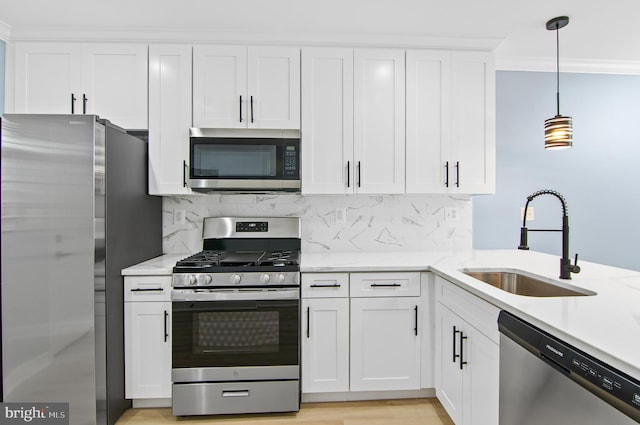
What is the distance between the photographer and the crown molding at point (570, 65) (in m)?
2.91

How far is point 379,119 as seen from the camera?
2.53 metres

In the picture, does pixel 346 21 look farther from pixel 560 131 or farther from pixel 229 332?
pixel 229 332

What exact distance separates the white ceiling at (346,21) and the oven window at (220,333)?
1789mm

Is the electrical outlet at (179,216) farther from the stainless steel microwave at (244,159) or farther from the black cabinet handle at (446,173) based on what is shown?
the black cabinet handle at (446,173)

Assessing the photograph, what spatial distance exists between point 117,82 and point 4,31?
766mm

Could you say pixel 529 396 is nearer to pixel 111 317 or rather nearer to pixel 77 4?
pixel 111 317

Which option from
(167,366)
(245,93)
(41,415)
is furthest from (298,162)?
(41,415)

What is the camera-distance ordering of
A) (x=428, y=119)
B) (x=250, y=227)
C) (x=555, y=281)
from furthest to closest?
(x=250, y=227)
(x=428, y=119)
(x=555, y=281)

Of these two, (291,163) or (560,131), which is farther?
(291,163)

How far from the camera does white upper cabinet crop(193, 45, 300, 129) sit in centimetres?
245

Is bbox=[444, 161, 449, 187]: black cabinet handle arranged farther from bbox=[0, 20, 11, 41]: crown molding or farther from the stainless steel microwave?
bbox=[0, 20, 11, 41]: crown molding

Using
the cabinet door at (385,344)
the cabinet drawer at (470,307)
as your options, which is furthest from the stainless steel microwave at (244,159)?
the cabinet drawer at (470,307)

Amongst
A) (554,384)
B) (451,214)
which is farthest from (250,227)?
(554,384)

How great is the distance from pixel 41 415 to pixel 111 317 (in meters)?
0.57
